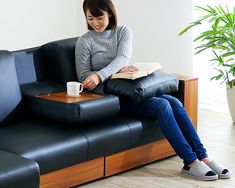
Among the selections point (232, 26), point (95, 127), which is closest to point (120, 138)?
point (95, 127)

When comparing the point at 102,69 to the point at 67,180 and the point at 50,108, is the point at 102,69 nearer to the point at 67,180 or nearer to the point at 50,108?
the point at 50,108

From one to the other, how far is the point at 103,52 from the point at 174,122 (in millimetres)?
637

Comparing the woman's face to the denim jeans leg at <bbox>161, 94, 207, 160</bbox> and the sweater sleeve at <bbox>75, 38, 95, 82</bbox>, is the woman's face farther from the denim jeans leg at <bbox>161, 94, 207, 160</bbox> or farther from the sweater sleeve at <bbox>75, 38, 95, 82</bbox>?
the denim jeans leg at <bbox>161, 94, 207, 160</bbox>

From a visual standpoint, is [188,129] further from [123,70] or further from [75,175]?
[75,175]

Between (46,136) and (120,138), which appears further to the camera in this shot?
(120,138)

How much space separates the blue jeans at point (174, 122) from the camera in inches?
138

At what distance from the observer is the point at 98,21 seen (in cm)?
366

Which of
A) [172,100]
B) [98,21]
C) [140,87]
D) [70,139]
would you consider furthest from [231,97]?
[70,139]

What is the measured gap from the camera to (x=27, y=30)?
5367mm

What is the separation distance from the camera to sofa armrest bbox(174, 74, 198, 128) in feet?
12.9

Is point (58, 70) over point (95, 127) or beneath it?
over

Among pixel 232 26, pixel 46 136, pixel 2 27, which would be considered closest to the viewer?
pixel 46 136

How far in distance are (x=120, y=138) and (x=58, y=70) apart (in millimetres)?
644

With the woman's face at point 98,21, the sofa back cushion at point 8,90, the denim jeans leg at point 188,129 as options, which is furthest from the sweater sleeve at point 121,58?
the sofa back cushion at point 8,90
